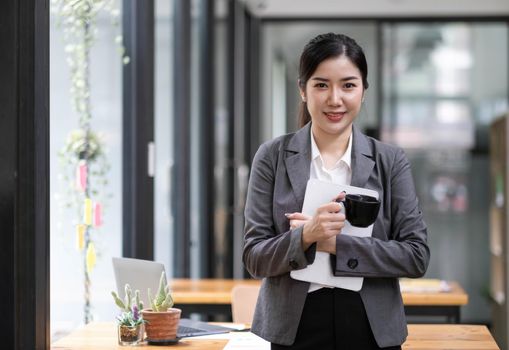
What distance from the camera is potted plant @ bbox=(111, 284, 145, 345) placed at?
2.71m

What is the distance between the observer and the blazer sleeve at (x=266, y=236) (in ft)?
6.63

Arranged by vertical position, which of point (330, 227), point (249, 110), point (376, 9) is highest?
point (376, 9)

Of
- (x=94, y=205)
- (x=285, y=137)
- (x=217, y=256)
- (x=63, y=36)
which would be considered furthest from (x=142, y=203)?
(x=217, y=256)

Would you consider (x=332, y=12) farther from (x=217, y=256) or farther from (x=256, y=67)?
(x=217, y=256)

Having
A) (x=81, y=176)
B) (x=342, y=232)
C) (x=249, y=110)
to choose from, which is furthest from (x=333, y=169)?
(x=249, y=110)

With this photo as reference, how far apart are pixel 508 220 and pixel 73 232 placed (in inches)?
156

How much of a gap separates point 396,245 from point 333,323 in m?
0.23

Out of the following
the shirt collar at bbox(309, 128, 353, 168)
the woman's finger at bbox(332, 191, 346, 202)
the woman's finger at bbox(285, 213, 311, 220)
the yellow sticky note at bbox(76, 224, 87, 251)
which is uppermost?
the shirt collar at bbox(309, 128, 353, 168)

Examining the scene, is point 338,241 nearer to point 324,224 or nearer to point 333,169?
point 324,224

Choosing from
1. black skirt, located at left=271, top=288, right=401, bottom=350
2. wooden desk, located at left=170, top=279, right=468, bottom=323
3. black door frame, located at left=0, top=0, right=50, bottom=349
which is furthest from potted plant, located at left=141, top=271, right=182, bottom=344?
wooden desk, located at left=170, top=279, right=468, bottom=323

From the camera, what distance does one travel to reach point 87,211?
350 centimetres

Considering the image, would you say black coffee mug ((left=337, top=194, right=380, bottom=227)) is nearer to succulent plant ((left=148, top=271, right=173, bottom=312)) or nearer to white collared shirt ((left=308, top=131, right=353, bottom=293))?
white collared shirt ((left=308, top=131, right=353, bottom=293))

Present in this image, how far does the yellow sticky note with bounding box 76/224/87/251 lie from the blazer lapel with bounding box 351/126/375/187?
1.54 m

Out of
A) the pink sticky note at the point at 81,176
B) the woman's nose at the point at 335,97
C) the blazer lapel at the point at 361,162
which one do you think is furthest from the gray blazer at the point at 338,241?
the pink sticky note at the point at 81,176
